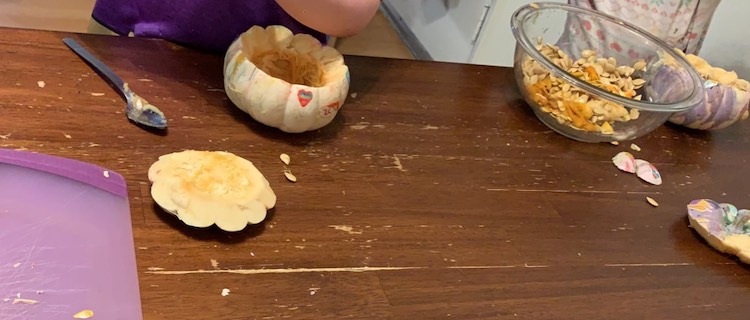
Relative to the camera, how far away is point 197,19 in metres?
0.85

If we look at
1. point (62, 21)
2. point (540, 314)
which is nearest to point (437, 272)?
point (540, 314)

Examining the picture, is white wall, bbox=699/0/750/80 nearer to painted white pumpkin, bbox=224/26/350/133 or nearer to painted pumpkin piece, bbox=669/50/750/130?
painted pumpkin piece, bbox=669/50/750/130

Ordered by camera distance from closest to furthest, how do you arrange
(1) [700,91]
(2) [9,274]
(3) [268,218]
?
(2) [9,274] → (3) [268,218] → (1) [700,91]

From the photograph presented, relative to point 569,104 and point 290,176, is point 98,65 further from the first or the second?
point 569,104

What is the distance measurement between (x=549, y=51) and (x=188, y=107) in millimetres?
486

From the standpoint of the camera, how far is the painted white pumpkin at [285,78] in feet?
2.32

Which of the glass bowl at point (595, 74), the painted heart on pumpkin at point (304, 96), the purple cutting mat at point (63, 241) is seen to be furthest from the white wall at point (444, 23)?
the purple cutting mat at point (63, 241)

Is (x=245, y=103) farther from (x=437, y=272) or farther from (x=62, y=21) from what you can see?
(x=62, y=21)

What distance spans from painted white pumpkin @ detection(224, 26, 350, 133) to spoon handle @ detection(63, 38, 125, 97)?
0.10 metres

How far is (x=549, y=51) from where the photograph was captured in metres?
0.98

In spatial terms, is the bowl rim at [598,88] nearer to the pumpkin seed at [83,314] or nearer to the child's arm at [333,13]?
the child's arm at [333,13]

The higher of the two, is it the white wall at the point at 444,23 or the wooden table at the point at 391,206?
the wooden table at the point at 391,206

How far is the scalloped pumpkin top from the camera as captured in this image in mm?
771

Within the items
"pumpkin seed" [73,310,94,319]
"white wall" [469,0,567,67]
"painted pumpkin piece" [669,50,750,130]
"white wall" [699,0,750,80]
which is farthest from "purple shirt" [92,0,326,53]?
"white wall" [469,0,567,67]
